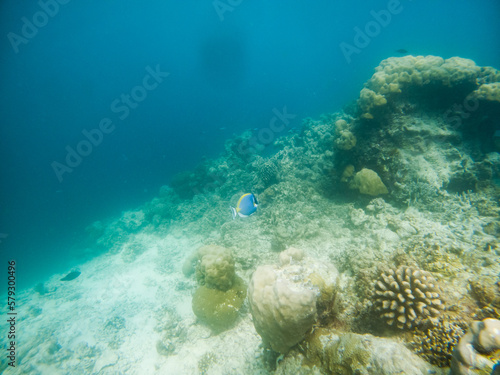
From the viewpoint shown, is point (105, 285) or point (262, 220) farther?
point (105, 285)

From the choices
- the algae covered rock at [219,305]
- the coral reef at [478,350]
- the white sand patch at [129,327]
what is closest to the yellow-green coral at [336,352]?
the coral reef at [478,350]

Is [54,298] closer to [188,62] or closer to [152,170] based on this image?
[152,170]

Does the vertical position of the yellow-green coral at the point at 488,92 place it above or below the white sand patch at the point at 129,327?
above

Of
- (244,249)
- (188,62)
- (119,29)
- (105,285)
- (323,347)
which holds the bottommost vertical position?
(105,285)

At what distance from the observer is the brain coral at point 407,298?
2.44m

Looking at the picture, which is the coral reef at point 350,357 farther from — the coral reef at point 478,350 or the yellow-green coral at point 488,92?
the yellow-green coral at point 488,92

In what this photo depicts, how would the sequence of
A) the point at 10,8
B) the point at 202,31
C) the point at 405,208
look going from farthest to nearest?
the point at 202,31 → the point at 10,8 → the point at 405,208

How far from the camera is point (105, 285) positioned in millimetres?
9195

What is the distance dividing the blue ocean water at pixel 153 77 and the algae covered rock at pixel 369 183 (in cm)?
2371

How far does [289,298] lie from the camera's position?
94.3 inches

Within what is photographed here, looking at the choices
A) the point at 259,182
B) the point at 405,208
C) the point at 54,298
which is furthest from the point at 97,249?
the point at 405,208

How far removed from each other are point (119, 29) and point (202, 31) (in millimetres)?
31294

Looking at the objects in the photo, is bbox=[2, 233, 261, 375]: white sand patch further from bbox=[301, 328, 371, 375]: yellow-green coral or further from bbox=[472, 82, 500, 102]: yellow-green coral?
bbox=[472, 82, 500, 102]: yellow-green coral

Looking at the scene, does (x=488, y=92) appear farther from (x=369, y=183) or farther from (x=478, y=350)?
(x=478, y=350)
